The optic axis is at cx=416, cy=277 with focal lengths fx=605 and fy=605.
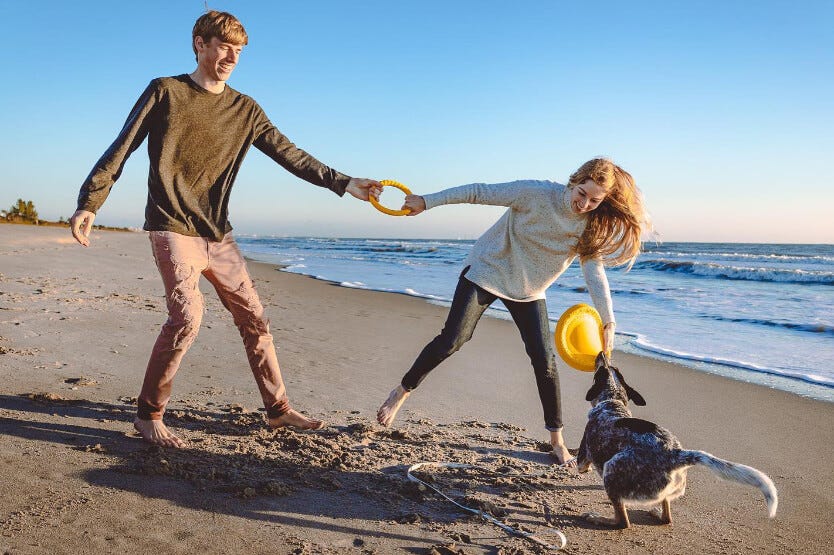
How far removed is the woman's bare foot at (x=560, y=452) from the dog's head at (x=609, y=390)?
22.1 inches

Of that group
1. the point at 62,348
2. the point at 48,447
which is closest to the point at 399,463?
the point at 48,447

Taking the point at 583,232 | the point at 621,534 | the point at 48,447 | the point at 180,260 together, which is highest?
the point at 583,232

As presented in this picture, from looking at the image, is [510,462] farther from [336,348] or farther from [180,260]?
[336,348]

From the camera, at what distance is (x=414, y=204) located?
3924 millimetres

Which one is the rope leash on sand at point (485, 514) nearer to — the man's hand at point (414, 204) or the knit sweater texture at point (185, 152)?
the man's hand at point (414, 204)

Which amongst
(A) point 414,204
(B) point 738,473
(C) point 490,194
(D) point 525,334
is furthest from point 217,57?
(B) point 738,473

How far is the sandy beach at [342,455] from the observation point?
272cm

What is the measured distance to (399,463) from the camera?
3607 millimetres

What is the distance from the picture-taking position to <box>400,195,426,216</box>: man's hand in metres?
3.91

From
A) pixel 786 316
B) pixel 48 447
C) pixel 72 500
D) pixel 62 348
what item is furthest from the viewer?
pixel 786 316

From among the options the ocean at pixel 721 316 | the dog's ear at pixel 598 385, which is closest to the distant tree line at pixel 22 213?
the ocean at pixel 721 316

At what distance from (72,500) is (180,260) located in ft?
4.53

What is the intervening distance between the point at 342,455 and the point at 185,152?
2.04 meters

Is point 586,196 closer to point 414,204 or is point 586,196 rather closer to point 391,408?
point 414,204
